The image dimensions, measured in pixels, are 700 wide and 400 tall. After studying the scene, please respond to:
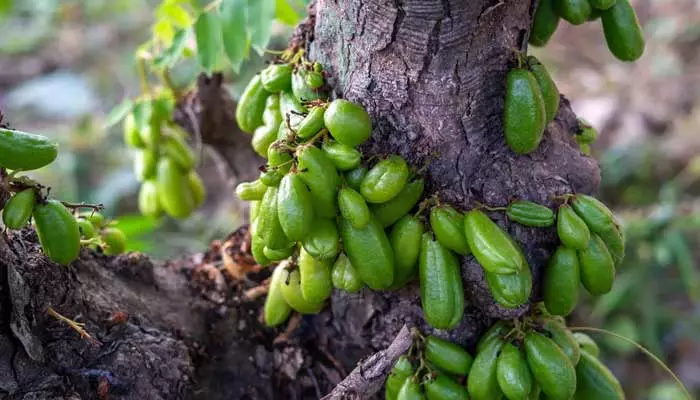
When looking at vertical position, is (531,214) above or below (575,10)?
below

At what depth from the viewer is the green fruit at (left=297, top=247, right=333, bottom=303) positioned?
5.36 feet

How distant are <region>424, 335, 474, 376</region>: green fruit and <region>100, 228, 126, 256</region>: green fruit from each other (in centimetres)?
98

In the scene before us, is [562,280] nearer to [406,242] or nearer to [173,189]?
[406,242]

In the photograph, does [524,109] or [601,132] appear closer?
[524,109]

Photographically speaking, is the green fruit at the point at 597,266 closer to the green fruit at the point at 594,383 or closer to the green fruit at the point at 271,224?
the green fruit at the point at 594,383

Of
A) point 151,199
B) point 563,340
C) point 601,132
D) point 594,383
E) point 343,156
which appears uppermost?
point 343,156

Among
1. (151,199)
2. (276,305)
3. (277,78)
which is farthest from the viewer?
(151,199)

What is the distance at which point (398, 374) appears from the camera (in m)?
1.64

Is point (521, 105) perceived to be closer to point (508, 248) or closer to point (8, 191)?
point (508, 248)

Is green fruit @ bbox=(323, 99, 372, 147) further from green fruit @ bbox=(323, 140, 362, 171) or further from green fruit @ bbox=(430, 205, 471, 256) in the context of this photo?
green fruit @ bbox=(430, 205, 471, 256)

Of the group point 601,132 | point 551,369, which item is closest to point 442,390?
point 551,369

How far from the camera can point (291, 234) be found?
1437mm

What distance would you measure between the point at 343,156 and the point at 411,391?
1.86ft

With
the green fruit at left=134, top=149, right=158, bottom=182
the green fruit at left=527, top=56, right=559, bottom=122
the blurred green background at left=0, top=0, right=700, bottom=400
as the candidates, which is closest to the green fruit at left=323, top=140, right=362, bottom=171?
the green fruit at left=527, top=56, right=559, bottom=122
